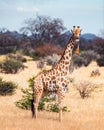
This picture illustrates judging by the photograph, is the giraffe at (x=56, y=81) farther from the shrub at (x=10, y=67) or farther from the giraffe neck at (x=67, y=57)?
the shrub at (x=10, y=67)

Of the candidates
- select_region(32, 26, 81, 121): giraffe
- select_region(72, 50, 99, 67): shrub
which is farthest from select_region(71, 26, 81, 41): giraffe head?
select_region(72, 50, 99, 67): shrub

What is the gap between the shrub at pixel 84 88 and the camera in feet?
63.0

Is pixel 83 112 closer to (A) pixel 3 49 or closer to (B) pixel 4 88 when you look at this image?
(B) pixel 4 88

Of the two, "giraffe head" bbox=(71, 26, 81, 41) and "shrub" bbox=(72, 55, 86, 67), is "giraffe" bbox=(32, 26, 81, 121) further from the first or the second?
"shrub" bbox=(72, 55, 86, 67)

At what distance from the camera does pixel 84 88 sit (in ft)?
63.5

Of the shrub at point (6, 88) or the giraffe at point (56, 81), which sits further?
the shrub at point (6, 88)

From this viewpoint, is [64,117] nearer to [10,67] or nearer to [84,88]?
[84,88]

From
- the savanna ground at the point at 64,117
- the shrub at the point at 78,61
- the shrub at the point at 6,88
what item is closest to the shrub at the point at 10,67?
the shrub at the point at 78,61

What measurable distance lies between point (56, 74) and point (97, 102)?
17.7 ft

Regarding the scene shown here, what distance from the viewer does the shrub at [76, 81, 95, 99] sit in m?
19.2

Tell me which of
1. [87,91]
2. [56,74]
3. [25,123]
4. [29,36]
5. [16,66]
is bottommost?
[29,36]

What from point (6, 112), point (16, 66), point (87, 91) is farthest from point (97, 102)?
point (16, 66)

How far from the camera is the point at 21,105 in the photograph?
14.6 meters

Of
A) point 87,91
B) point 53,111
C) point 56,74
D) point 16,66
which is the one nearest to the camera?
point 56,74
